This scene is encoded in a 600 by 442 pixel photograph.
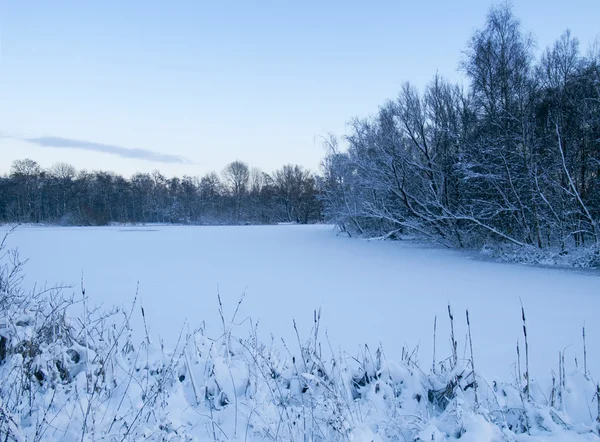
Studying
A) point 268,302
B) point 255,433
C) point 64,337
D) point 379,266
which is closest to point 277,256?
point 379,266

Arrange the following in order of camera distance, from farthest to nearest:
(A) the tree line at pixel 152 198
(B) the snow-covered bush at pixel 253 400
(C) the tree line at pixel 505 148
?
(A) the tree line at pixel 152 198 < (C) the tree line at pixel 505 148 < (B) the snow-covered bush at pixel 253 400

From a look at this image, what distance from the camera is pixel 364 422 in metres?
2.18

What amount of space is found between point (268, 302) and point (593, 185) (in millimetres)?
9566

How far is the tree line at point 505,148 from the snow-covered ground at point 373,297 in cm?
215

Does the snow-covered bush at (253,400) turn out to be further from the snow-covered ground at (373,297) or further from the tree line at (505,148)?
the tree line at (505,148)

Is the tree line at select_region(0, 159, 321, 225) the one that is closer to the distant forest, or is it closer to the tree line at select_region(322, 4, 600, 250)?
the distant forest

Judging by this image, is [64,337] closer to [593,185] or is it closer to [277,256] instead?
[277,256]

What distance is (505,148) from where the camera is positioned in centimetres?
1038

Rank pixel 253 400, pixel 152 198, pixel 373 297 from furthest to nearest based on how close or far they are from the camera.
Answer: pixel 152 198 < pixel 373 297 < pixel 253 400

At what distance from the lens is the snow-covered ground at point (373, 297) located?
4074 mm

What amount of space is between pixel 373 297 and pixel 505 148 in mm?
6911

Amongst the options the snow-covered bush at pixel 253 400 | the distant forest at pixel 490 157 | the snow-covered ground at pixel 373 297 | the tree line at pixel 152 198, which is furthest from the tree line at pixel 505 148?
the tree line at pixel 152 198

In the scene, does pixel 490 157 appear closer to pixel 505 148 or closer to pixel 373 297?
pixel 505 148

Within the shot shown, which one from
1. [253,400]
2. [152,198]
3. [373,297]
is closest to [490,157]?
[373,297]
